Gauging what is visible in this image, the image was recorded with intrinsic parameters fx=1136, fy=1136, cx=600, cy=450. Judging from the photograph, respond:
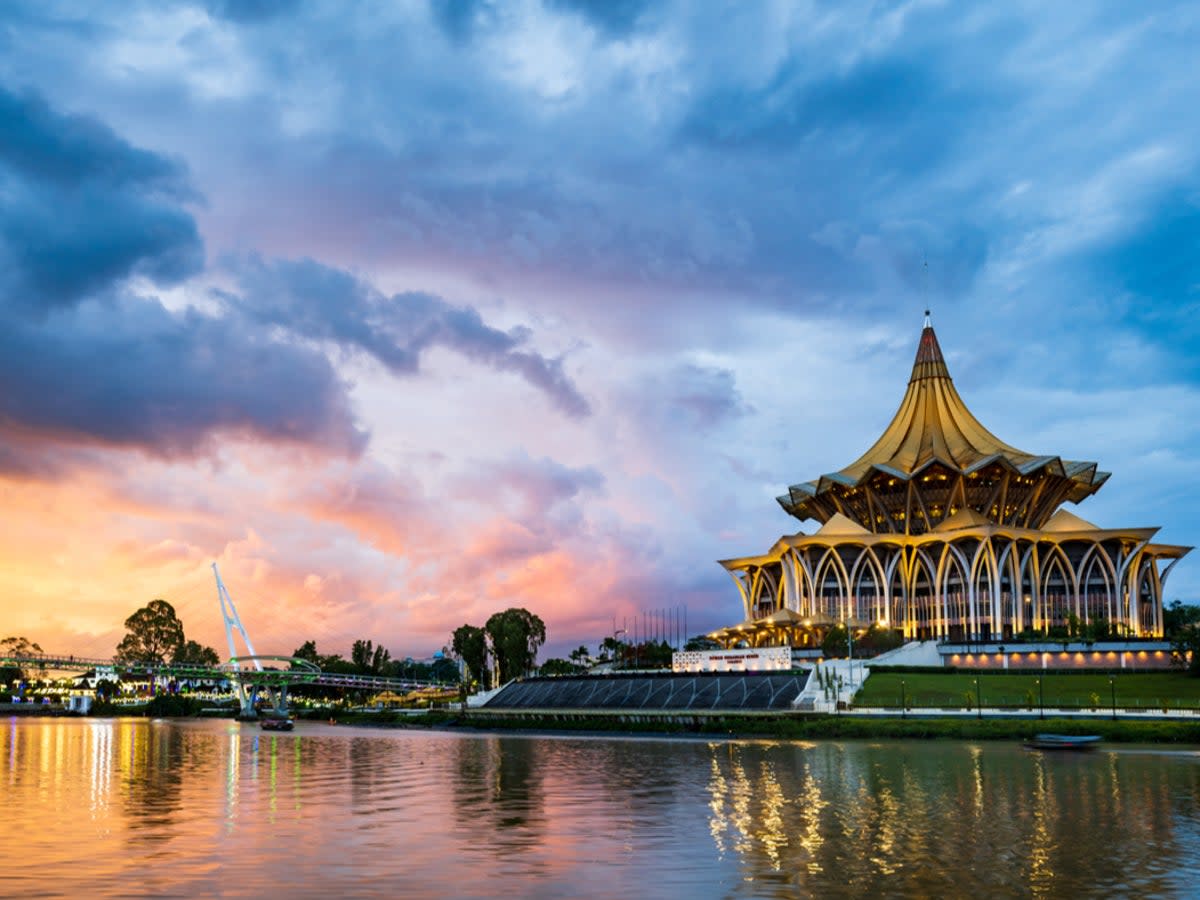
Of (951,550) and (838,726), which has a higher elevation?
(951,550)

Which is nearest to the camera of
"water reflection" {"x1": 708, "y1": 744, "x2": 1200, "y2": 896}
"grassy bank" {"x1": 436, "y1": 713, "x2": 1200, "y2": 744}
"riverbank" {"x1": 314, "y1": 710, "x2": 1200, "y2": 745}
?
"water reflection" {"x1": 708, "y1": 744, "x2": 1200, "y2": 896}

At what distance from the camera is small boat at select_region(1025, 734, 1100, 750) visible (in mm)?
49688

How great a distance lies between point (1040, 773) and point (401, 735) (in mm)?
52042

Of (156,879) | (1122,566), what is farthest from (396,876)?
(1122,566)

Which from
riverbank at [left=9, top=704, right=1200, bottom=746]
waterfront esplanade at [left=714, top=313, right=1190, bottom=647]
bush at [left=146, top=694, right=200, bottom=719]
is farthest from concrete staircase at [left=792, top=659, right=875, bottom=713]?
bush at [left=146, top=694, right=200, bottom=719]

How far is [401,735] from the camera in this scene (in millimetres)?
81938

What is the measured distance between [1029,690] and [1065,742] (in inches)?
985

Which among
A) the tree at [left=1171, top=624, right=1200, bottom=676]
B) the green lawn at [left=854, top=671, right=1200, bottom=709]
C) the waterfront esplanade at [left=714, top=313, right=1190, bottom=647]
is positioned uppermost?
the waterfront esplanade at [left=714, top=313, right=1190, bottom=647]

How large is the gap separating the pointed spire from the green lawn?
5738 centimetres

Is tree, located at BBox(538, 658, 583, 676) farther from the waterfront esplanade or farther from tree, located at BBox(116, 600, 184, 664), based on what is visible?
tree, located at BBox(116, 600, 184, 664)

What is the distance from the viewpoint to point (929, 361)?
135125mm

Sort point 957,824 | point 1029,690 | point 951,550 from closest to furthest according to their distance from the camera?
point 957,824 < point 1029,690 < point 951,550

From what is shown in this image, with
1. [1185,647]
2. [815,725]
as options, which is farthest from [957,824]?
[1185,647]

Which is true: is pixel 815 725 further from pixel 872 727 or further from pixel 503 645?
pixel 503 645
